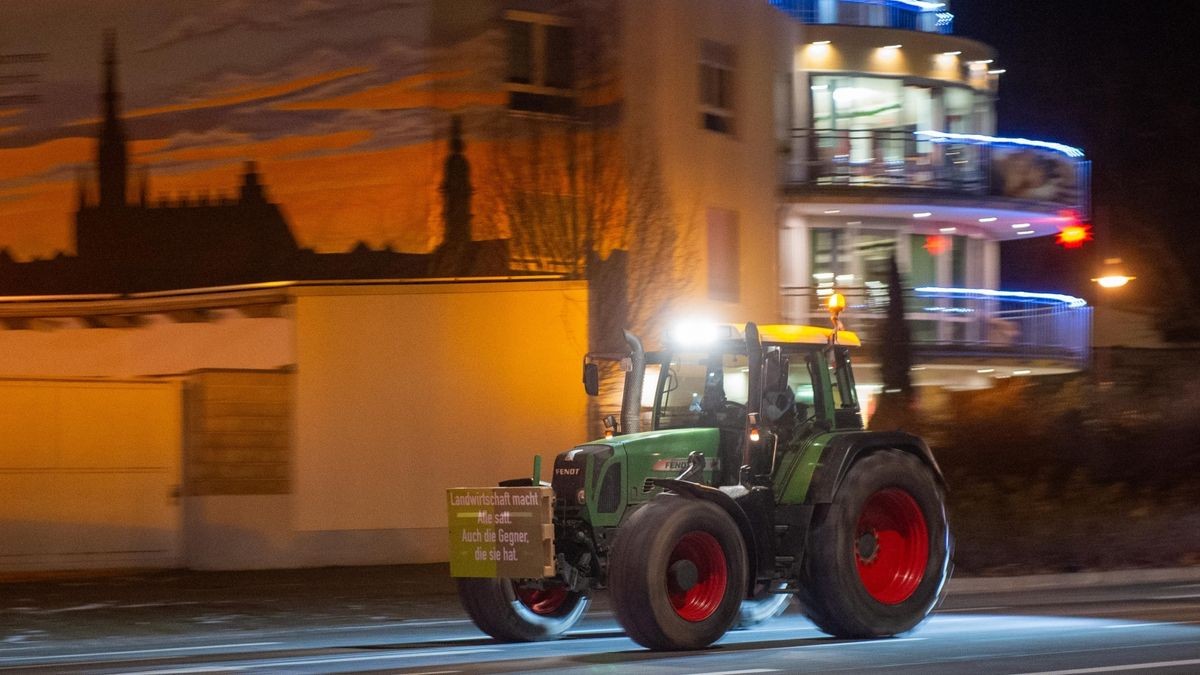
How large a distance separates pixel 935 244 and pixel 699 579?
927 inches

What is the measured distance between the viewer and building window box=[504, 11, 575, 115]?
27.7 metres

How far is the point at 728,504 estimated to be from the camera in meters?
13.2

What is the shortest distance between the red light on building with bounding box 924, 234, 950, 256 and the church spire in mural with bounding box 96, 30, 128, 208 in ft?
51.7

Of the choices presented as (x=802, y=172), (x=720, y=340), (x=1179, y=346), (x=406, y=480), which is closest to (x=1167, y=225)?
(x=1179, y=346)

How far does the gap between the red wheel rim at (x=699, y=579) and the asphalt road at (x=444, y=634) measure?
353 mm

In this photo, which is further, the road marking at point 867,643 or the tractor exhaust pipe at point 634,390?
the tractor exhaust pipe at point 634,390

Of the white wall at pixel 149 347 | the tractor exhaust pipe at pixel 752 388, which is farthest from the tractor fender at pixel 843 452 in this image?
the white wall at pixel 149 347

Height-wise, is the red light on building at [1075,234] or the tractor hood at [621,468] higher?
the red light on building at [1075,234]

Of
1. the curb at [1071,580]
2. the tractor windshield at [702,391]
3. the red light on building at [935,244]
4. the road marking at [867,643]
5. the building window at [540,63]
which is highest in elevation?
the building window at [540,63]

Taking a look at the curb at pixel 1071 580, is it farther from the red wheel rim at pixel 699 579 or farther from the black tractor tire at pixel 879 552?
the red wheel rim at pixel 699 579

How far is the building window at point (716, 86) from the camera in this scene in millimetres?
29188

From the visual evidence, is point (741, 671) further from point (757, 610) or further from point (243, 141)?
point (243, 141)

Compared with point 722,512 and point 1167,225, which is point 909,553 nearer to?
point 722,512

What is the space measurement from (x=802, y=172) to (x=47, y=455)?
14.9 m
